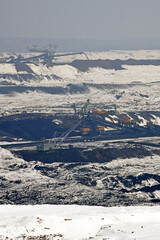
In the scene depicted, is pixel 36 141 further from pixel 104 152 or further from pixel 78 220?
pixel 78 220

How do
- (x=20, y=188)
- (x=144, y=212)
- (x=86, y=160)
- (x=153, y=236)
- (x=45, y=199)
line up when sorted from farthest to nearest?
(x=86, y=160) → (x=20, y=188) → (x=45, y=199) → (x=144, y=212) → (x=153, y=236)

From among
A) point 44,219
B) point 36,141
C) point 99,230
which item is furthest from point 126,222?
point 36,141

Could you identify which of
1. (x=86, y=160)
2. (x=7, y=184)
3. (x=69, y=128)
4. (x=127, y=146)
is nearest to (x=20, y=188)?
A: (x=7, y=184)

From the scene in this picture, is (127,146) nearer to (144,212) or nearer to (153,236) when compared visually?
(144,212)

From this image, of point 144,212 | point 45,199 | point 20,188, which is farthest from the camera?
point 20,188

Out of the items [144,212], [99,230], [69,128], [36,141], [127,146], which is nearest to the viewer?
[99,230]

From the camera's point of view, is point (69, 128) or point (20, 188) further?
point (69, 128)
